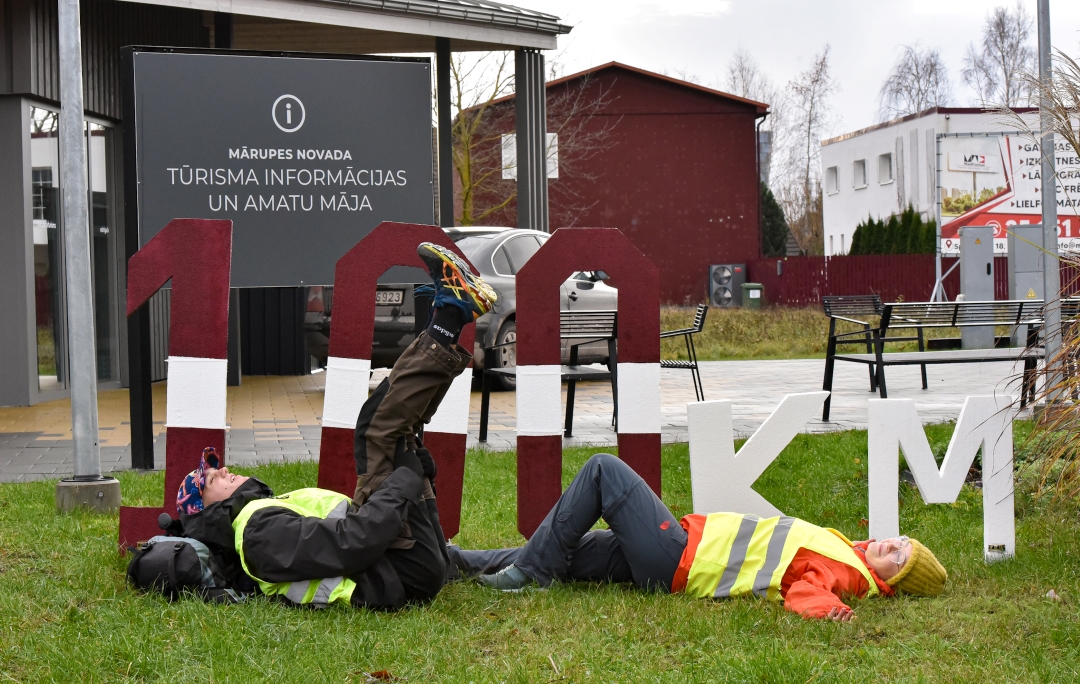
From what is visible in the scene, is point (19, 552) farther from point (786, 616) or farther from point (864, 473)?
point (864, 473)

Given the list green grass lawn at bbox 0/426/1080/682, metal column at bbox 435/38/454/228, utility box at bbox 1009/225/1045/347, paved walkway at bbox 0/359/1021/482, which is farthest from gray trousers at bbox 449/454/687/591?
utility box at bbox 1009/225/1045/347

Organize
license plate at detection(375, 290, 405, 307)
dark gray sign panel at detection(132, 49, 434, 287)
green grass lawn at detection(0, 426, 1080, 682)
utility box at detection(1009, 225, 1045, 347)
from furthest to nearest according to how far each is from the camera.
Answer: utility box at detection(1009, 225, 1045, 347) → license plate at detection(375, 290, 405, 307) → dark gray sign panel at detection(132, 49, 434, 287) → green grass lawn at detection(0, 426, 1080, 682)

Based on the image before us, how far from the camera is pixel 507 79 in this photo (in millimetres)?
24609

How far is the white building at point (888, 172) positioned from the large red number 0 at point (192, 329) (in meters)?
26.5

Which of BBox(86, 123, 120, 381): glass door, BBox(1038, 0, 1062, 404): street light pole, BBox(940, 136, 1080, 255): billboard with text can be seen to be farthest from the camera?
BBox(940, 136, 1080, 255): billboard with text

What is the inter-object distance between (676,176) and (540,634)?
112 ft

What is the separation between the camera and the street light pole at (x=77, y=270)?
588cm

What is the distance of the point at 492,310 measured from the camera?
11.4 metres

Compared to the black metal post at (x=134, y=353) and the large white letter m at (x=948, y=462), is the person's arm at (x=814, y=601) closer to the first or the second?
the large white letter m at (x=948, y=462)

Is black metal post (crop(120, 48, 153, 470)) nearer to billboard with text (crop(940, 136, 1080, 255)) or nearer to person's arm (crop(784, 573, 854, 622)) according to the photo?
person's arm (crop(784, 573, 854, 622))

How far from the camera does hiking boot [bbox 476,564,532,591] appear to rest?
4.36 meters

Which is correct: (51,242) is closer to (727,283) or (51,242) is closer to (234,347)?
(234,347)

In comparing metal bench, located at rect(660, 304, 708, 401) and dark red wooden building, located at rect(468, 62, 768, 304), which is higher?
dark red wooden building, located at rect(468, 62, 768, 304)

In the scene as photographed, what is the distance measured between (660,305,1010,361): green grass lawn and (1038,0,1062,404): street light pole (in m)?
7.84
